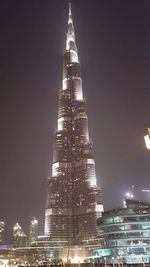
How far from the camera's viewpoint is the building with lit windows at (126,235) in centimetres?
11200

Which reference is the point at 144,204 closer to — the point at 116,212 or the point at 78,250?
the point at 116,212

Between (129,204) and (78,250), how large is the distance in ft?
208

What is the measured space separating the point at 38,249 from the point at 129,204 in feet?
243

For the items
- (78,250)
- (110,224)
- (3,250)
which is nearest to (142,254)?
(110,224)

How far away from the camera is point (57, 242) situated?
7785 inches

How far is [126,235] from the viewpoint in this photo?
380ft

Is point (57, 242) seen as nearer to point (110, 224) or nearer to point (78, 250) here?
point (78, 250)

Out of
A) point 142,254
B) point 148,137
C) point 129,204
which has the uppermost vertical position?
point 129,204

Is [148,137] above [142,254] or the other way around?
above

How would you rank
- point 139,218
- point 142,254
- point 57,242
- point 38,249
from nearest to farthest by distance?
point 142,254
point 139,218
point 38,249
point 57,242

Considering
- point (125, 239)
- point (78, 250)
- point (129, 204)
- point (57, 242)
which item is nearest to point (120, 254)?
point (125, 239)

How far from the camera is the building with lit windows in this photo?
367 ft

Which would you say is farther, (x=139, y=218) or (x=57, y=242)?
(x=57, y=242)

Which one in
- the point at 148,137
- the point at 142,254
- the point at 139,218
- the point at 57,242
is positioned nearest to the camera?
the point at 148,137
